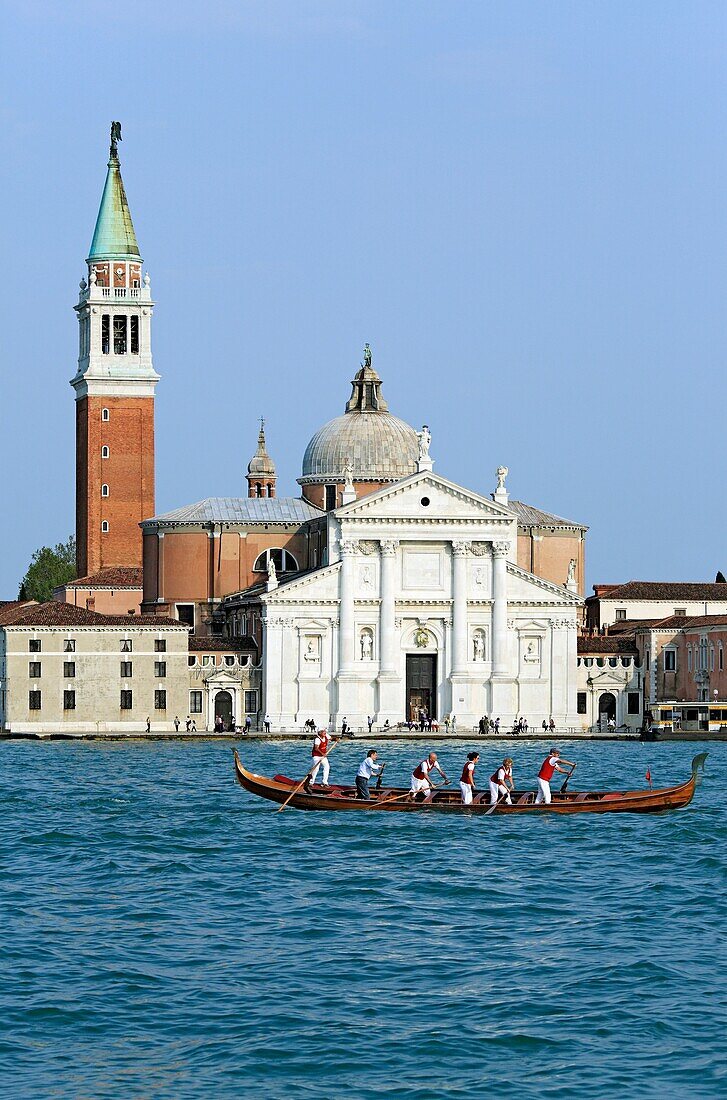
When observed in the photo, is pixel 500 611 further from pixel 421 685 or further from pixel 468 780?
pixel 468 780

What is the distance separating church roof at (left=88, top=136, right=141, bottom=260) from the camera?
292 feet

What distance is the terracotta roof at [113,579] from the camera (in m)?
83.5

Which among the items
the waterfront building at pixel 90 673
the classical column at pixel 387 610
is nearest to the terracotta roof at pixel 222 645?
the waterfront building at pixel 90 673

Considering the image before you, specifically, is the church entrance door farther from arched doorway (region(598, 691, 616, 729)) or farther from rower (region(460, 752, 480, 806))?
rower (region(460, 752, 480, 806))

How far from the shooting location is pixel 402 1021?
56.9 feet

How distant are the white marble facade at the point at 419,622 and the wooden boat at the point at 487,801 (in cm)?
3511

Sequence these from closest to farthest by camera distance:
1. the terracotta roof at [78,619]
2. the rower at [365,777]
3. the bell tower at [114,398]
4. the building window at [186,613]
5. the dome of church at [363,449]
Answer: the rower at [365,777]
the terracotta roof at [78,619]
the building window at [186,613]
the dome of church at [363,449]
the bell tower at [114,398]

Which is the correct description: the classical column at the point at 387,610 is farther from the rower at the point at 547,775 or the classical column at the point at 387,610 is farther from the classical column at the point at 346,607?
the rower at the point at 547,775

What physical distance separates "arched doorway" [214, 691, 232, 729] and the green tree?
102ft

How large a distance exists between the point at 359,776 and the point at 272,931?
1107 centimetres

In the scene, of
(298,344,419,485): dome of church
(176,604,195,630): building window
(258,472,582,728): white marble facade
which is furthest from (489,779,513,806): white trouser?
(298,344,419,485): dome of church

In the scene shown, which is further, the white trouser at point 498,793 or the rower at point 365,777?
the rower at point 365,777

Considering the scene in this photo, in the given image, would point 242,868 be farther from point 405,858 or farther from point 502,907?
point 502,907

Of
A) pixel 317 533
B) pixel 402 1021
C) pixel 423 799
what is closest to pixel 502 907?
pixel 402 1021
